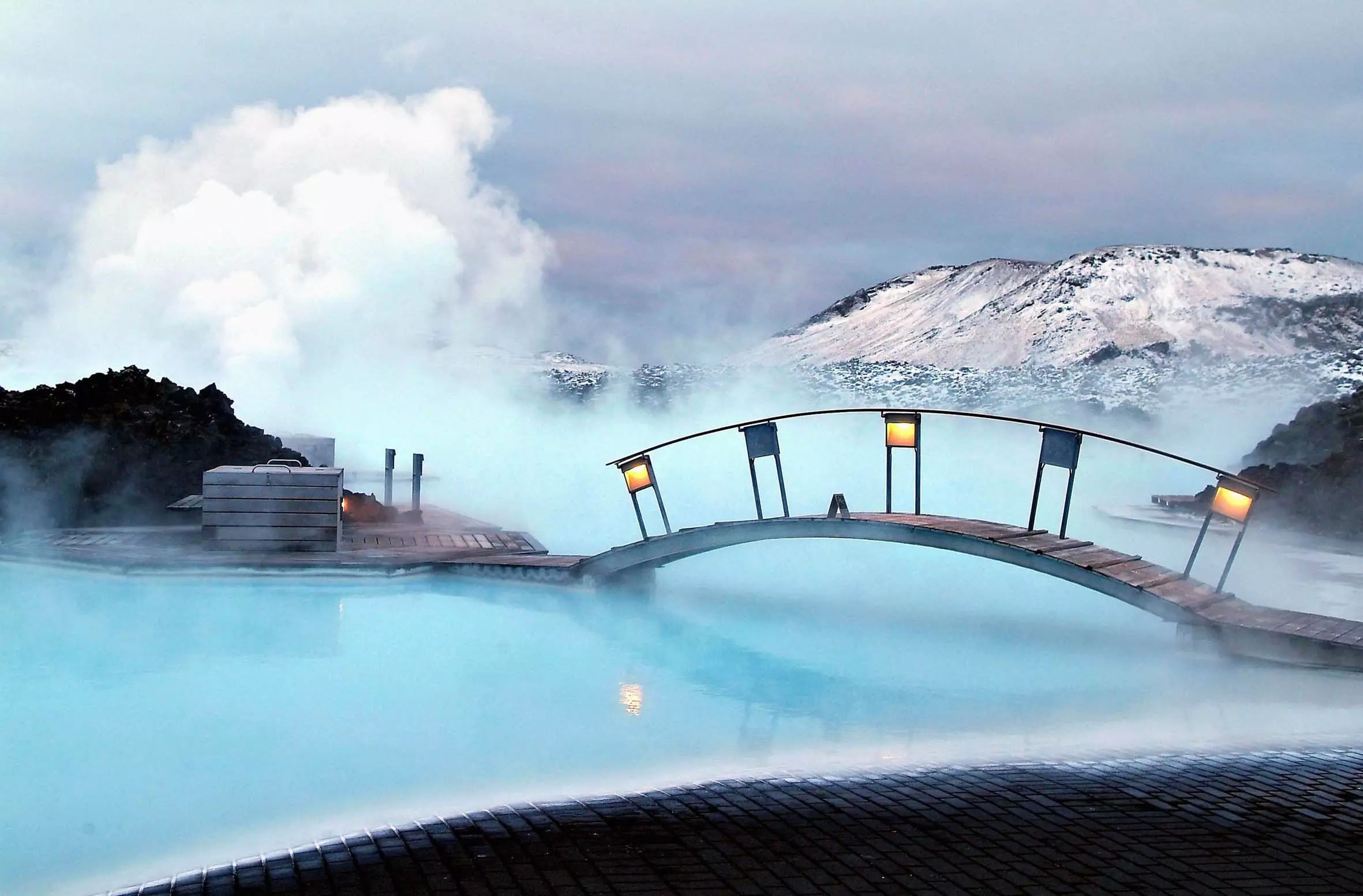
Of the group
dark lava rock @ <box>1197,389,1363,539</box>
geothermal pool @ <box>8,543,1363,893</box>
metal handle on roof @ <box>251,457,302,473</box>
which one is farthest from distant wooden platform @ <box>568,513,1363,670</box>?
dark lava rock @ <box>1197,389,1363,539</box>

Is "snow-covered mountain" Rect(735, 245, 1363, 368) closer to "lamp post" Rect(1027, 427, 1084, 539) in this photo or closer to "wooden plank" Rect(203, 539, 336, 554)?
"wooden plank" Rect(203, 539, 336, 554)

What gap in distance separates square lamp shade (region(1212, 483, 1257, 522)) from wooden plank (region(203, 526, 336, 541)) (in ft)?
22.2

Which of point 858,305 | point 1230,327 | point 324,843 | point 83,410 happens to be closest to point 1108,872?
point 324,843

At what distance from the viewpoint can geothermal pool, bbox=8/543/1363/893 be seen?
487 cm

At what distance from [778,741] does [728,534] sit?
11.1ft

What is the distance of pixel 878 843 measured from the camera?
3.76m

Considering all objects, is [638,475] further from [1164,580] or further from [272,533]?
[1164,580]

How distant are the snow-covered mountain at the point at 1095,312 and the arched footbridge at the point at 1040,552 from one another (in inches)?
2279

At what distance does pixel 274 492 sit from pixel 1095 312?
75.0m

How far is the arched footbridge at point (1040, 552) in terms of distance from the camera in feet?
24.1

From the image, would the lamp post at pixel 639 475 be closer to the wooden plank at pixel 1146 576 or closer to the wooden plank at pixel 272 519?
the wooden plank at pixel 272 519

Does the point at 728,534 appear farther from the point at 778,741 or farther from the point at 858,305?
the point at 858,305

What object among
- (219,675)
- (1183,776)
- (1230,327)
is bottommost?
(219,675)

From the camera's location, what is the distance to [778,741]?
5.88 metres
